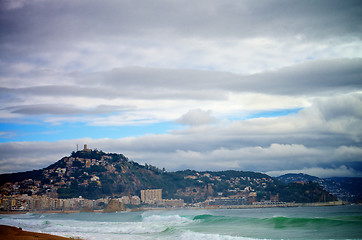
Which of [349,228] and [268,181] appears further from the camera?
[268,181]

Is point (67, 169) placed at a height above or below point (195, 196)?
above

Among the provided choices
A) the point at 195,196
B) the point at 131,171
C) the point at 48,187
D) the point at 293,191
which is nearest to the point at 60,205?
the point at 48,187

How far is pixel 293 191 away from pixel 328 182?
1302 centimetres

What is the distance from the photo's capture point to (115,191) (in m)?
149

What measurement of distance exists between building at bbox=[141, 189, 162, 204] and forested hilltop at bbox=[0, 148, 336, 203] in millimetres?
4193

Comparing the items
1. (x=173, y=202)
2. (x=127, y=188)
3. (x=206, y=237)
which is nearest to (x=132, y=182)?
(x=127, y=188)

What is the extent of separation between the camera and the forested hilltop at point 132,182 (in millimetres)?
134625

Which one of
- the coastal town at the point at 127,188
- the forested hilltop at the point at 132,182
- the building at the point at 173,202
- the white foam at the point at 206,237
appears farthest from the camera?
the building at the point at 173,202

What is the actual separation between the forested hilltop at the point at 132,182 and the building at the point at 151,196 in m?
4.19

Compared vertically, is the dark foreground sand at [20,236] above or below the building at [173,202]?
above

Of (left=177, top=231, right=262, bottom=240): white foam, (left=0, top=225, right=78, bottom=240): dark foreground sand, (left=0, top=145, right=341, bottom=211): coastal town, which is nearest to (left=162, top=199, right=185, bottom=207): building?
(left=0, top=145, right=341, bottom=211): coastal town

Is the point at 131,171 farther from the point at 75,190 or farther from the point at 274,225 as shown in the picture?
the point at 274,225

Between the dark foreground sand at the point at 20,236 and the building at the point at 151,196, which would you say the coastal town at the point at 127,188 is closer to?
the building at the point at 151,196

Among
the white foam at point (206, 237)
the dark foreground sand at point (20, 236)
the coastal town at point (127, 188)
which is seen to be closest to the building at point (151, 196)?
the coastal town at point (127, 188)
